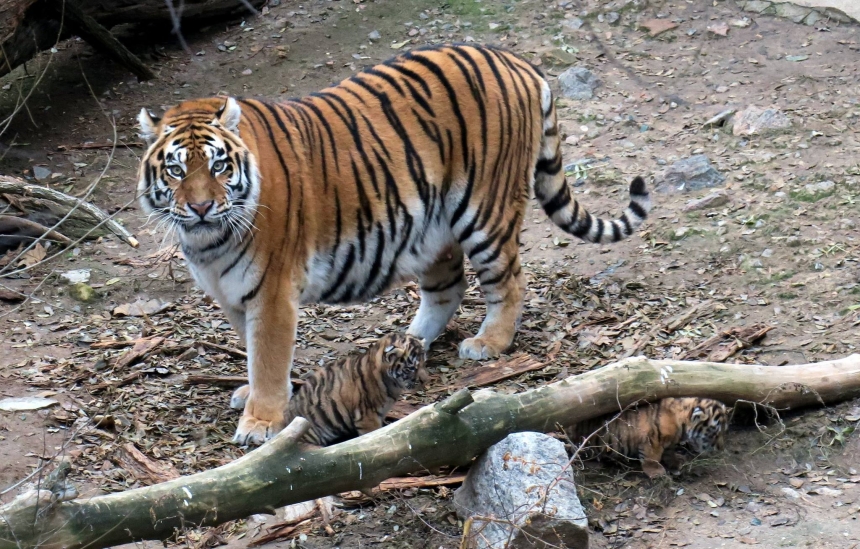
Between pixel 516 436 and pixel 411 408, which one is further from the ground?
pixel 516 436

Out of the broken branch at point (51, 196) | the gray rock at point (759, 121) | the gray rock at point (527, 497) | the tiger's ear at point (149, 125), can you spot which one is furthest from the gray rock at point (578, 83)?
the gray rock at point (527, 497)

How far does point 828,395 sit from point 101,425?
3.57 meters

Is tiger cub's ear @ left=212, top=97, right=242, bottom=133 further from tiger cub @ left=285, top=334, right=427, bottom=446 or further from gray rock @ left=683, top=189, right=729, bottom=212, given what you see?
gray rock @ left=683, top=189, right=729, bottom=212

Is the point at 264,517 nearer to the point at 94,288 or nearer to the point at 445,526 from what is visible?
the point at 445,526

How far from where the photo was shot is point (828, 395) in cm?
454

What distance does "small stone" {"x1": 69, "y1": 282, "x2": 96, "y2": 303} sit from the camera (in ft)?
20.5

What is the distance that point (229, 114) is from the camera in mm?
4637

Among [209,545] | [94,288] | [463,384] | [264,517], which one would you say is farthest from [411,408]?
[94,288]

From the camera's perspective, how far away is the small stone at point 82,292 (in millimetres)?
6234

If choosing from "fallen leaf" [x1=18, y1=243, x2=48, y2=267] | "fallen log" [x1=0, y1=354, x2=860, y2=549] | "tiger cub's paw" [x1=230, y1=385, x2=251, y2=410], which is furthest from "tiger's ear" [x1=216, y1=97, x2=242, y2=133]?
"fallen leaf" [x1=18, y1=243, x2=48, y2=267]

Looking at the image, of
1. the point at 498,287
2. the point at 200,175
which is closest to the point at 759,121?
the point at 498,287

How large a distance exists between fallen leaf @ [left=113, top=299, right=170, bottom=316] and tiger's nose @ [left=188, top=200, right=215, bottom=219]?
1.87 metres

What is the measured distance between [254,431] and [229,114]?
5.09ft

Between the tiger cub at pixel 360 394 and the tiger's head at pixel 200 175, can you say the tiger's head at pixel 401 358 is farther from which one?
the tiger's head at pixel 200 175
